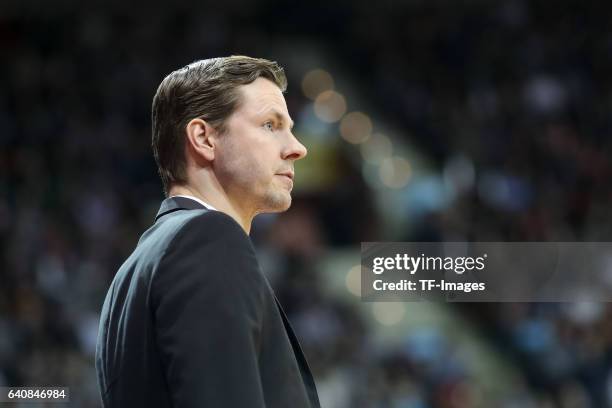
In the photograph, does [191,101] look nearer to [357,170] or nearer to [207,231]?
[207,231]

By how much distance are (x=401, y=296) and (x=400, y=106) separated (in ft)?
10.8

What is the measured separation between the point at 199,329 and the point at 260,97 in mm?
396

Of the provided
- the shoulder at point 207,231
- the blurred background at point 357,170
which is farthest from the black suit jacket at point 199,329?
the blurred background at point 357,170

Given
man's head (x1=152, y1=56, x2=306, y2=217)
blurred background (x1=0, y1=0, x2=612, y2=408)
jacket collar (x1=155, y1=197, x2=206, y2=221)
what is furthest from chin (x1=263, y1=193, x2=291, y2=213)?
blurred background (x1=0, y1=0, x2=612, y2=408)

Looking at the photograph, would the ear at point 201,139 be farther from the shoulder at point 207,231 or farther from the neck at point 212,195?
the shoulder at point 207,231

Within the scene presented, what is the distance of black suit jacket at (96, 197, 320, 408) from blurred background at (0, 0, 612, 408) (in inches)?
91.7

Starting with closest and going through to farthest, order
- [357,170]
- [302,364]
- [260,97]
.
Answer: [302,364]
[260,97]
[357,170]

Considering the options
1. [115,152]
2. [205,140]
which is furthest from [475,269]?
[115,152]

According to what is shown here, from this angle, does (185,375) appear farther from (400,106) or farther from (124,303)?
(400,106)

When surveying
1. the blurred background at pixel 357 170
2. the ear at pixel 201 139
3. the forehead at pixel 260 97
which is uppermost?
the forehead at pixel 260 97

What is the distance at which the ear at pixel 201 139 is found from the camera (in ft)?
4.14

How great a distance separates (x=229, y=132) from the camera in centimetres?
127

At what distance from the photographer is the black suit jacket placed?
101cm

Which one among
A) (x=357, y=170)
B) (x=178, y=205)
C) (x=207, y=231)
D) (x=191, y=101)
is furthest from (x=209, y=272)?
(x=357, y=170)
